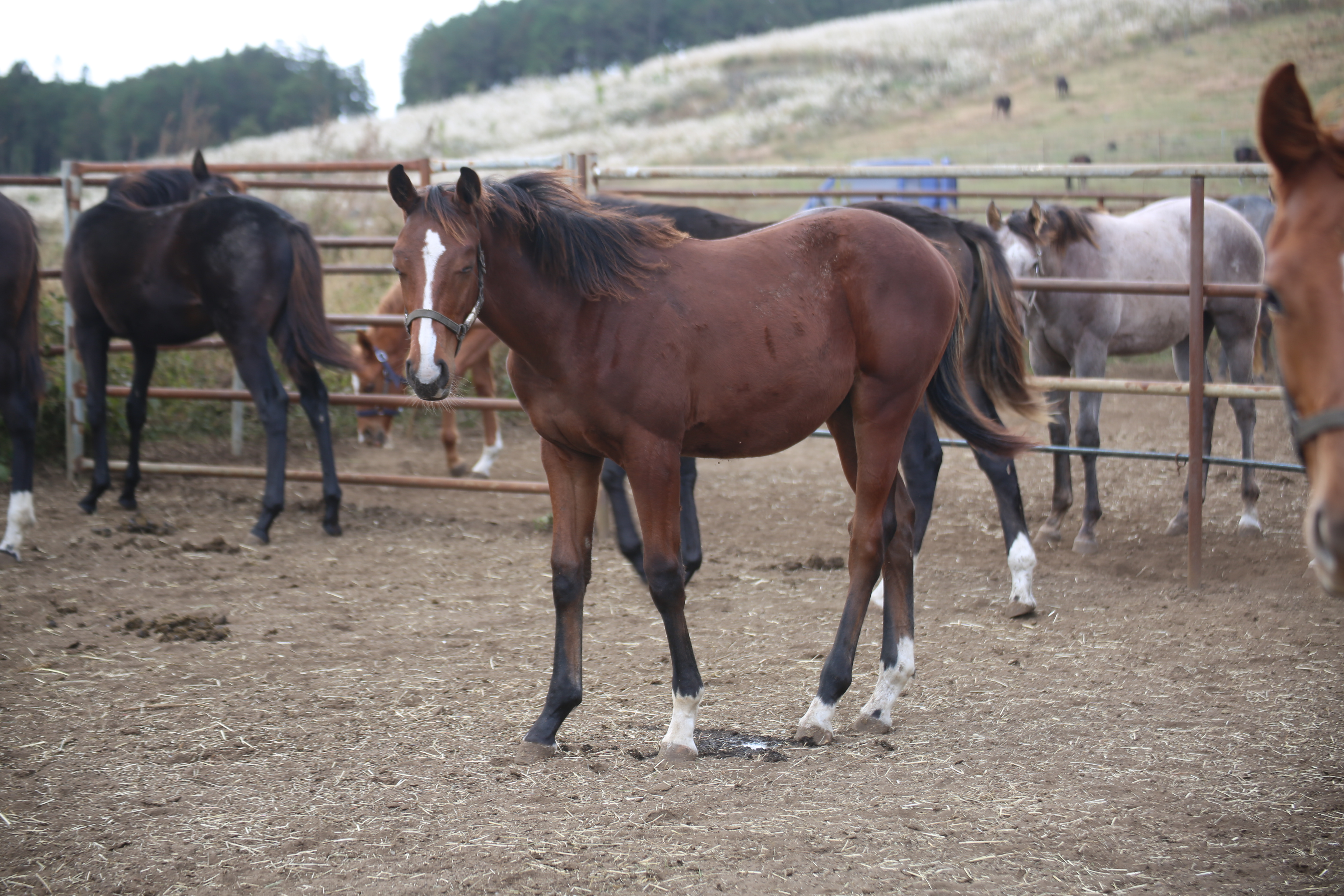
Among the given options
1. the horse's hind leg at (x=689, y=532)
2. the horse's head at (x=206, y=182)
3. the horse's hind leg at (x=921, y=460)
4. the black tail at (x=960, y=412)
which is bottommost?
the horse's hind leg at (x=689, y=532)

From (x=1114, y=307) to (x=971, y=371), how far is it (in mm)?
1831

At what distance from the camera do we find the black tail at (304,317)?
18.6 ft

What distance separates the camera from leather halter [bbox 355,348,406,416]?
268 inches

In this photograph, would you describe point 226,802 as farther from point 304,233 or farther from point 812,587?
point 304,233

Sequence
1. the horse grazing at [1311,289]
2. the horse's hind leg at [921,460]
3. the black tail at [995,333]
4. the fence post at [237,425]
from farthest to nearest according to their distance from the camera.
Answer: the fence post at [237,425] < the black tail at [995,333] < the horse's hind leg at [921,460] < the horse grazing at [1311,289]

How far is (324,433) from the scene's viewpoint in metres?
5.91

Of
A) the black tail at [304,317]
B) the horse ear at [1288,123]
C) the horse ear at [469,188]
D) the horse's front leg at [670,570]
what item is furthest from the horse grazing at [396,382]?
the horse ear at [1288,123]

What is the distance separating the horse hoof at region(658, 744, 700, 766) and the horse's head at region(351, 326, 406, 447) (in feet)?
16.4

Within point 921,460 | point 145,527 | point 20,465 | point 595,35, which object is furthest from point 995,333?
point 595,35

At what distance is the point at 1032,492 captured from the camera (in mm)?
6695

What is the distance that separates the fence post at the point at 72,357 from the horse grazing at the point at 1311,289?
694 centimetres

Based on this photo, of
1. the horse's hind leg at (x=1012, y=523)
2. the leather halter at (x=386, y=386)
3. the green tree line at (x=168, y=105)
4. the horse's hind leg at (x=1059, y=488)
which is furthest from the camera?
the green tree line at (x=168, y=105)

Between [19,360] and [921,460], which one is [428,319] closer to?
[921,460]

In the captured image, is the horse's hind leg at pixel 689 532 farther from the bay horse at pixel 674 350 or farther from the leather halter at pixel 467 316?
the leather halter at pixel 467 316
